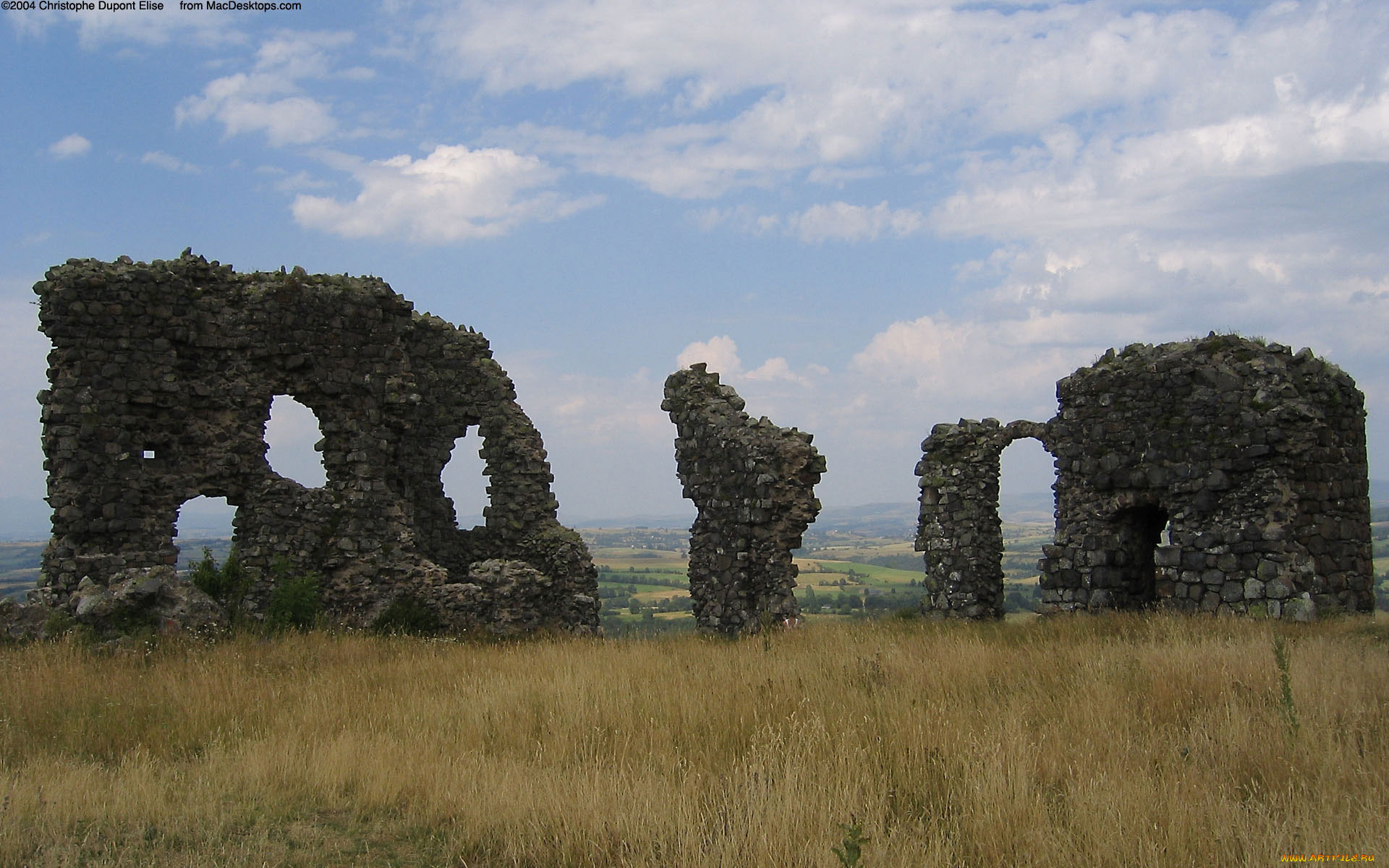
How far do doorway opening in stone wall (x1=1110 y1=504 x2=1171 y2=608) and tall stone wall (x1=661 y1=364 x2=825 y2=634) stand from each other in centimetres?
436

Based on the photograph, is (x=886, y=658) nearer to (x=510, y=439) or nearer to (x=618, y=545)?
(x=510, y=439)

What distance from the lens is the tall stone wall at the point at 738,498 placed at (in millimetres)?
13156

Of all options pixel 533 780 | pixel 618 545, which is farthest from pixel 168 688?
pixel 618 545

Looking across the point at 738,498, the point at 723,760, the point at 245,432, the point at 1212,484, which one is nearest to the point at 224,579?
the point at 245,432

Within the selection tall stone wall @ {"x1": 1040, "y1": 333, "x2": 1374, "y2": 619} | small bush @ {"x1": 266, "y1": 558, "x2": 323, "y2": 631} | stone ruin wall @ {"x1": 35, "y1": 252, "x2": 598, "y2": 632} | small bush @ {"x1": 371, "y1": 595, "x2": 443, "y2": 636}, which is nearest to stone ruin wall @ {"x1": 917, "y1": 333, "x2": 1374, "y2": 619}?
tall stone wall @ {"x1": 1040, "y1": 333, "x2": 1374, "y2": 619}

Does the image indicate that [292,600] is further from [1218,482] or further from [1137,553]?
[1218,482]

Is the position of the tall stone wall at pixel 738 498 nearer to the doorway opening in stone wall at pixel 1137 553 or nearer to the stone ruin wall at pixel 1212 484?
the stone ruin wall at pixel 1212 484

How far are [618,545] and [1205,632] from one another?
118643 mm

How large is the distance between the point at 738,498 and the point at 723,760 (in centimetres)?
806

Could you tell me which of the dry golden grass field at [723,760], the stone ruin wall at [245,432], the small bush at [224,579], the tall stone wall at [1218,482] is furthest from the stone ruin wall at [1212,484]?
the small bush at [224,579]

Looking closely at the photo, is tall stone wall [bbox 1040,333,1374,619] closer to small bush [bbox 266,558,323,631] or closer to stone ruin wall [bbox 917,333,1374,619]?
stone ruin wall [bbox 917,333,1374,619]

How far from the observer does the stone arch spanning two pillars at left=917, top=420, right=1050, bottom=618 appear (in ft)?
56.2

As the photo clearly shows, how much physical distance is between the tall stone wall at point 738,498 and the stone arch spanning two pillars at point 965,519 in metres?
5.11

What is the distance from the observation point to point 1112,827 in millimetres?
4270
